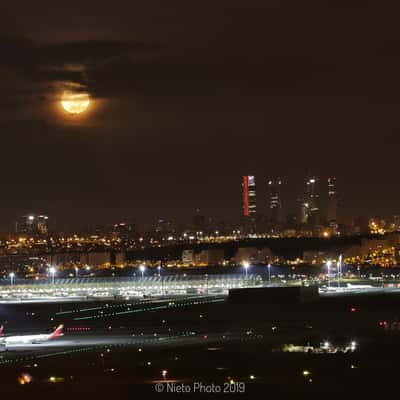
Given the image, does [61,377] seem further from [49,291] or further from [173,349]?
[49,291]

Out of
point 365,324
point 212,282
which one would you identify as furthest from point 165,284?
point 365,324

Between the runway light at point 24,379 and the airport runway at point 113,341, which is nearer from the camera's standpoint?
the runway light at point 24,379

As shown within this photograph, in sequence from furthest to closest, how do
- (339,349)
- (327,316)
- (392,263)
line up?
(392,263) → (327,316) → (339,349)

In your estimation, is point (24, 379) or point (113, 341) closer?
point (24, 379)

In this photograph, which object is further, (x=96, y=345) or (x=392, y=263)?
(x=392, y=263)

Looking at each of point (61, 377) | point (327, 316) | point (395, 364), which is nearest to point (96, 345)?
point (61, 377)

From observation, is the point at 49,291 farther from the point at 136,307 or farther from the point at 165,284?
the point at 136,307

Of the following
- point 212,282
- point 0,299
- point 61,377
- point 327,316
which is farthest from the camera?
point 212,282

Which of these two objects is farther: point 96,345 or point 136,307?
point 136,307

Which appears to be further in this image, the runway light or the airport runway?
the airport runway
